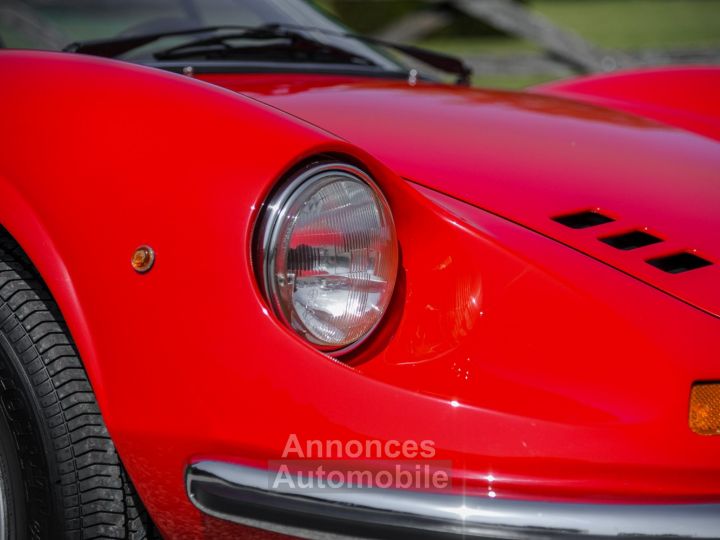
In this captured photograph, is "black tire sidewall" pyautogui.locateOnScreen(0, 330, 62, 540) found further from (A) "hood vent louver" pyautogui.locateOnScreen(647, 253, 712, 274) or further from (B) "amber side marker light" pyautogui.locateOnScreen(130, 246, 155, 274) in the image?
(A) "hood vent louver" pyautogui.locateOnScreen(647, 253, 712, 274)

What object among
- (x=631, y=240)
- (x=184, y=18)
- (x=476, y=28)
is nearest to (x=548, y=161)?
(x=631, y=240)

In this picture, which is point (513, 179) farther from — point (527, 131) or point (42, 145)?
point (42, 145)

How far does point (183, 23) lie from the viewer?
261cm

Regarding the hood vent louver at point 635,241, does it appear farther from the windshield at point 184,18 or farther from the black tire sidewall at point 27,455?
the windshield at point 184,18

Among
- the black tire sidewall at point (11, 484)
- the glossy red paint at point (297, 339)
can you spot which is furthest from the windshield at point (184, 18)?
the black tire sidewall at point (11, 484)

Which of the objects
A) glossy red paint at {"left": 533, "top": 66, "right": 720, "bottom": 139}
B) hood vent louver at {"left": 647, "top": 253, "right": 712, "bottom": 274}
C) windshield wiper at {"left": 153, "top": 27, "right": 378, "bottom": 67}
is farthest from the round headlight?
glossy red paint at {"left": 533, "top": 66, "right": 720, "bottom": 139}

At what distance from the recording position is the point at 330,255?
4.56 ft

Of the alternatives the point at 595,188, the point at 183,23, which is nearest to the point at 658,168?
the point at 595,188

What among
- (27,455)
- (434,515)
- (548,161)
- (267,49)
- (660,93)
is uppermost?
(660,93)

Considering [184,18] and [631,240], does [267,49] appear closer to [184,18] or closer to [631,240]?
[184,18]

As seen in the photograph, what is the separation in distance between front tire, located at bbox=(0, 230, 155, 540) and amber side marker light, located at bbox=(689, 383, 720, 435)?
0.92 meters

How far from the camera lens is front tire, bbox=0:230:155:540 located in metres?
1.46

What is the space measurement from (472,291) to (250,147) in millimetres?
418

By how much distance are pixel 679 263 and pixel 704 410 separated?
0.91ft
